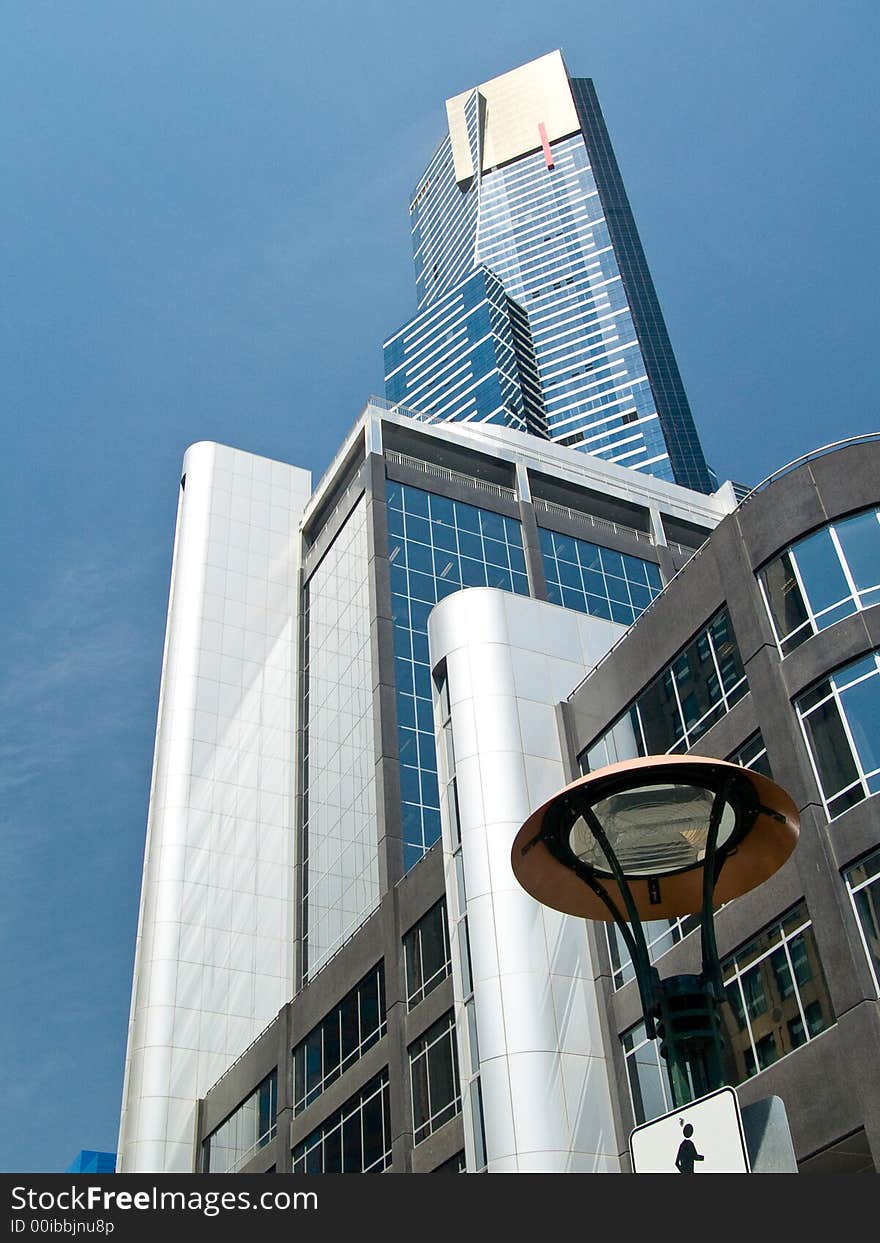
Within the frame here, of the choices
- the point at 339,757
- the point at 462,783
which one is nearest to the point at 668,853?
the point at 462,783

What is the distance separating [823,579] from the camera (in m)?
29.2

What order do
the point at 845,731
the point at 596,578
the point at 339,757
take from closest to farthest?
the point at 845,731
the point at 339,757
the point at 596,578

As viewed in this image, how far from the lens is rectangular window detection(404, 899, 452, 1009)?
4056 cm

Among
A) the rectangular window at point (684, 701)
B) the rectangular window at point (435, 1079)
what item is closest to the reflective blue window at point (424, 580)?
the rectangular window at point (435, 1079)

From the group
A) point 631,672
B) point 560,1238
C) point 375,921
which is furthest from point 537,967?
point 560,1238

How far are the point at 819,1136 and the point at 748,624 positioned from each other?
11.7 meters

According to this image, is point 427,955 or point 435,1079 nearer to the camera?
point 435,1079

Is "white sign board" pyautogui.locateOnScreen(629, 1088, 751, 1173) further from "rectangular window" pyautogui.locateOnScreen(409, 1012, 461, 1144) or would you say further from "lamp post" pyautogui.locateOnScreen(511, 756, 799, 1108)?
"rectangular window" pyautogui.locateOnScreen(409, 1012, 461, 1144)

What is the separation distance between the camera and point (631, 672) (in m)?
35.1

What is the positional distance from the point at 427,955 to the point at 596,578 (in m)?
34.2

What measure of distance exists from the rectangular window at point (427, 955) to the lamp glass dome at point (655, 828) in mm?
29879

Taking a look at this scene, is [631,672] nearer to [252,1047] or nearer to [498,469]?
[252,1047]

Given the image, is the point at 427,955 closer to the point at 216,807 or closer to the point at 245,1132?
the point at 245,1132

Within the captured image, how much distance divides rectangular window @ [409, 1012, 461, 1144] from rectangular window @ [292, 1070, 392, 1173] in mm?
2136
